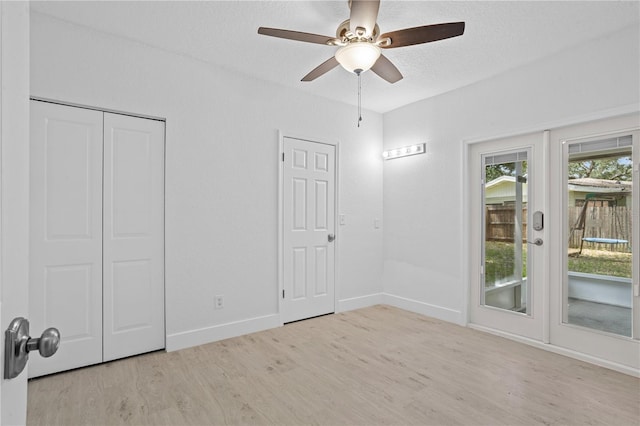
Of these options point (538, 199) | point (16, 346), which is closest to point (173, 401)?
point (16, 346)

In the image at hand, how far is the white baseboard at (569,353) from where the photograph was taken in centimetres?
269

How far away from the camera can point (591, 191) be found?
2.93m

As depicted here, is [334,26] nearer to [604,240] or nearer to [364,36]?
[364,36]

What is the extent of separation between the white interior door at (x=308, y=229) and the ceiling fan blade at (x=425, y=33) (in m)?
1.88

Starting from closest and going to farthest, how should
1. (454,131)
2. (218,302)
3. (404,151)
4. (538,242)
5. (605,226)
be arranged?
(605,226) → (538,242) → (218,302) → (454,131) → (404,151)

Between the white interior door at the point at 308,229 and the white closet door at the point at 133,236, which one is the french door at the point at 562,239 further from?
the white closet door at the point at 133,236

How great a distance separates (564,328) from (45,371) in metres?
4.26

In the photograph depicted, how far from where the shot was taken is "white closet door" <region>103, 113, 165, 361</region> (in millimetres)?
2861

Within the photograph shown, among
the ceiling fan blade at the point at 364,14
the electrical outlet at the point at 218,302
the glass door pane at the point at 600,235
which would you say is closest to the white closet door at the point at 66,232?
the electrical outlet at the point at 218,302

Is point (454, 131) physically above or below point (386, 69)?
below

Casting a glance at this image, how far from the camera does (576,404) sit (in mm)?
2242

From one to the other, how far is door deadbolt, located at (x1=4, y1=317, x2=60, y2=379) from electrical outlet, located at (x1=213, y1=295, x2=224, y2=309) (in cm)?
279

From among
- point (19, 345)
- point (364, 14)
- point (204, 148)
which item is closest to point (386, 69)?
point (364, 14)

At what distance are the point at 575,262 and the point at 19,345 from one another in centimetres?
372
